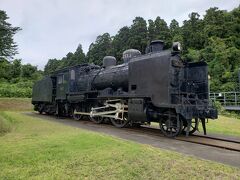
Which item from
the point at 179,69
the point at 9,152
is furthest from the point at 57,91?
the point at 9,152

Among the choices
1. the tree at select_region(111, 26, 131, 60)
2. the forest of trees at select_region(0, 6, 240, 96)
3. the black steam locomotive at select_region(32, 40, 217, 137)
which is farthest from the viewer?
the tree at select_region(111, 26, 131, 60)

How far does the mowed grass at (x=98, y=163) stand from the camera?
480cm

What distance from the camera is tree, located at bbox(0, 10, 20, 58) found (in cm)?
1642

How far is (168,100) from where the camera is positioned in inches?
373

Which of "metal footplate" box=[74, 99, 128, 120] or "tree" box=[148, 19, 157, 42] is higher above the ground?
"tree" box=[148, 19, 157, 42]

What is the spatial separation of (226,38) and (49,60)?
59686 mm

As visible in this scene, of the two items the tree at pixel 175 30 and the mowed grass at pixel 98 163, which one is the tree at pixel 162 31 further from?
the mowed grass at pixel 98 163

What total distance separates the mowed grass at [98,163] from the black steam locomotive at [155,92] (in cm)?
307

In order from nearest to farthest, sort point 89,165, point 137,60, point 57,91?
point 89,165 → point 137,60 → point 57,91

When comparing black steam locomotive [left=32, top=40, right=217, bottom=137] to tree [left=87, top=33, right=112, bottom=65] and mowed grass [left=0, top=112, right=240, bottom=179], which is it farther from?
tree [left=87, top=33, right=112, bottom=65]

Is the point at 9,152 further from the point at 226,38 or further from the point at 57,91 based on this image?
the point at 226,38

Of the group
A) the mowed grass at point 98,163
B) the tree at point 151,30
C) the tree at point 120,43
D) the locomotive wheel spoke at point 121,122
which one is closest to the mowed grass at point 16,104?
the locomotive wheel spoke at point 121,122

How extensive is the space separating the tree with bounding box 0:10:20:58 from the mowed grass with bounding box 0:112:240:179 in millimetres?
11179

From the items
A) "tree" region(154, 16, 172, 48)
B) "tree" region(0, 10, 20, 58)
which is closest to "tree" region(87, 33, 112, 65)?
"tree" region(154, 16, 172, 48)
